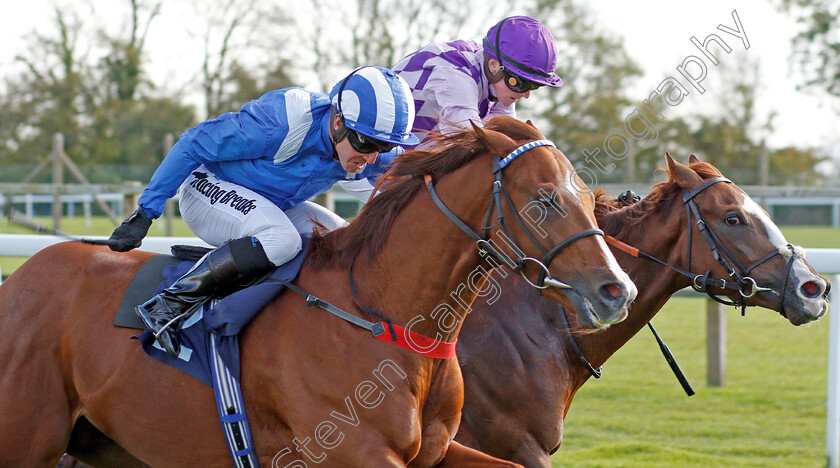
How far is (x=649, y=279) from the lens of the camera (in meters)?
3.55

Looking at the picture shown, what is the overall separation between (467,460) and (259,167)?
1.29 metres

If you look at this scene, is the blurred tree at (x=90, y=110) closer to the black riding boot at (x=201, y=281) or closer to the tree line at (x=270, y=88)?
the tree line at (x=270, y=88)

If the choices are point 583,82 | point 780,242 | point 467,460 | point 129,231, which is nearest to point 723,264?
point 780,242

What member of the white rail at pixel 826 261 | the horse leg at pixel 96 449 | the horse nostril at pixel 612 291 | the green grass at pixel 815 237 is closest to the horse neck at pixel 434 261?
the horse nostril at pixel 612 291

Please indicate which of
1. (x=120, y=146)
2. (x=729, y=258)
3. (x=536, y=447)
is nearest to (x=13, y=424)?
(x=536, y=447)

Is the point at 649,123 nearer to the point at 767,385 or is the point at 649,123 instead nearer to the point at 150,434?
the point at 150,434

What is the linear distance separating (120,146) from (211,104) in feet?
13.3

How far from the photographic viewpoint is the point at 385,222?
2797mm

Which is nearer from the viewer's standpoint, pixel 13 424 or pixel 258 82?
pixel 13 424

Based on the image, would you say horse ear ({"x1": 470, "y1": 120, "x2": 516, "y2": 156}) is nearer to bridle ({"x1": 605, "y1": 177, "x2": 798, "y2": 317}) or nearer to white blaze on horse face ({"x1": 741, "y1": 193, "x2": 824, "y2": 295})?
bridle ({"x1": 605, "y1": 177, "x2": 798, "y2": 317})

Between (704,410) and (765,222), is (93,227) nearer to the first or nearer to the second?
(704,410)

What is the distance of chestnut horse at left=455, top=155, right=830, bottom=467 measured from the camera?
3.30m

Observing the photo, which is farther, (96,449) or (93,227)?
(93,227)

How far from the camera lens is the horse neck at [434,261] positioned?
104 inches
